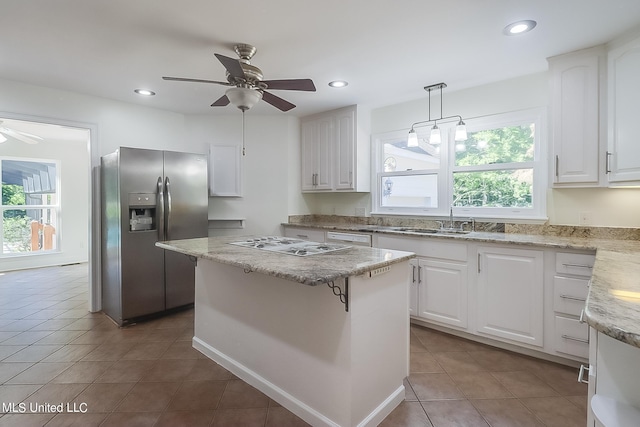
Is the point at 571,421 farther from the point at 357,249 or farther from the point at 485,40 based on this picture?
the point at 485,40

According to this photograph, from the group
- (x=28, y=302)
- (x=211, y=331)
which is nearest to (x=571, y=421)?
(x=211, y=331)

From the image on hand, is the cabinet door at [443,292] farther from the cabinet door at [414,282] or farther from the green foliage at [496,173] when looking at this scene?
the green foliage at [496,173]

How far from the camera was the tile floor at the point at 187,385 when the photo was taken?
5.76 feet

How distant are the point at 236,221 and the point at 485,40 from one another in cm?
327

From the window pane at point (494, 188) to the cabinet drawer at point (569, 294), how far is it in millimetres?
911

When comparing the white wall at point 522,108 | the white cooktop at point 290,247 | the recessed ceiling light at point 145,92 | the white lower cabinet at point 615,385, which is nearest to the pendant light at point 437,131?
the white wall at point 522,108

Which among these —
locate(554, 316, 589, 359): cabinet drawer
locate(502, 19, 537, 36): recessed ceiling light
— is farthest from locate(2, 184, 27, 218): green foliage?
locate(554, 316, 589, 359): cabinet drawer

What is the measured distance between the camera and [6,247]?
5.39m

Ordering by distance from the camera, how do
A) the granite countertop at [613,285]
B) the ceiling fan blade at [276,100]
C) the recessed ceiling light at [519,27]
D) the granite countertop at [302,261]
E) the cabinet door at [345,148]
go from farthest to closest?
the cabinet door at [345,148] → the ceiling fan blade at [276,100] → the recessed ceiling light at [519,27] → the granite countertop at [302,261] → the granite countertop at [613,285]

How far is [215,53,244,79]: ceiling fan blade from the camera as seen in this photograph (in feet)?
5.64

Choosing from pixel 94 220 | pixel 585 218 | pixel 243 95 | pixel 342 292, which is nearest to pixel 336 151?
pixel 243 95

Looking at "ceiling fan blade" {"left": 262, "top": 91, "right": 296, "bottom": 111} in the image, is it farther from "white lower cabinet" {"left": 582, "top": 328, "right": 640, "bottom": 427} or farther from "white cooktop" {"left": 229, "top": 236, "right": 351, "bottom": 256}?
"white lower cabinet" {"left": 582, "top": 328, "right": 640, "bottom": 427}

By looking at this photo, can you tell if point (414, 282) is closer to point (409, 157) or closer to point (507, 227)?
point (507, 227)

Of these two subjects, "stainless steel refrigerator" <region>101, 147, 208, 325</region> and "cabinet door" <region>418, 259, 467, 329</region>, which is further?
"stainless steel refrigerator" <region>101, 147, 208, 325</region>
